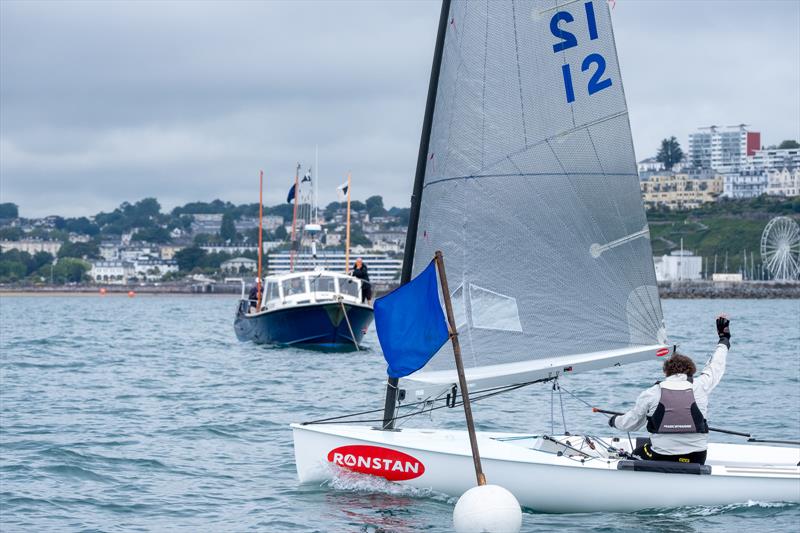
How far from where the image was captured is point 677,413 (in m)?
10.1

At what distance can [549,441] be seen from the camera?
1102 centimetres

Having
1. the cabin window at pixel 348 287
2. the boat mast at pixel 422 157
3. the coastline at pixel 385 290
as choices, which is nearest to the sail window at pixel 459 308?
the boat mast at pixel 422 157

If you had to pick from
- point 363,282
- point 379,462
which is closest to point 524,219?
point 379,462

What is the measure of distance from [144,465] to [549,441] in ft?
16.2

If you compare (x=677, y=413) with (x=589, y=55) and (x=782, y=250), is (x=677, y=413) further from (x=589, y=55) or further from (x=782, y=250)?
(x=782, y=250)

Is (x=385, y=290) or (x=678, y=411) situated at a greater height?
(x=678, y=411)

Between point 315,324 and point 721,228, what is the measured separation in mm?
137620

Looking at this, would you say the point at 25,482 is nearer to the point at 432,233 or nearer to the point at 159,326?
the point at 432,233

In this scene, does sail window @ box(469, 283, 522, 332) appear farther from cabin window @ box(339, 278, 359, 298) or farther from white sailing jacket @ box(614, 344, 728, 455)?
cabin window @ box(339, 278, 359, 298)

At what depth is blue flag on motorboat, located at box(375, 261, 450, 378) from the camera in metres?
10.3

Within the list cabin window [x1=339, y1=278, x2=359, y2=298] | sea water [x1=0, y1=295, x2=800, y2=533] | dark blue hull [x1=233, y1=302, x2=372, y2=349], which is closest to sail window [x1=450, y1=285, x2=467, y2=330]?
sea water [x1=0, y1=295, x2=800, y2=533]

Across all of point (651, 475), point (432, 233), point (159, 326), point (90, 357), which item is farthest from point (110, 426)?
point (159, 326)

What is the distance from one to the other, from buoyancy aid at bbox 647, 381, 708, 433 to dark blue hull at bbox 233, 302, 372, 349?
20.3 meters

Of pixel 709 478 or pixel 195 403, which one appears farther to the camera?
pixel 195 403
